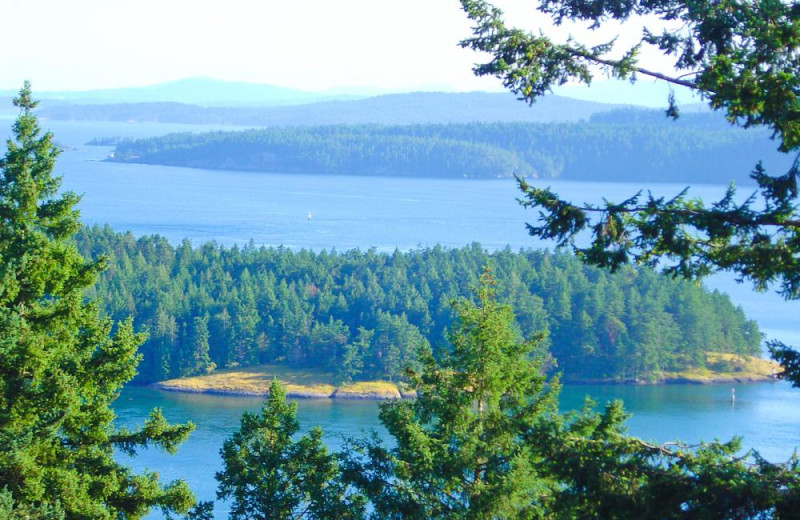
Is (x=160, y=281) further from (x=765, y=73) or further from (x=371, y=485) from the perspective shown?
(x=765, y=73)

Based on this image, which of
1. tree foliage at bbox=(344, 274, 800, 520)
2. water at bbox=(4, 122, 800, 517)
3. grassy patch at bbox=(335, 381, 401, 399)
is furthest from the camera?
grassy patch at bbox=(335, 381, 401, 399)

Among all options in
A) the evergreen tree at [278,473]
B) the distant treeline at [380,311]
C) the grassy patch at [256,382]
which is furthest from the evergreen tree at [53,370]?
the distant treeline at [380,311]

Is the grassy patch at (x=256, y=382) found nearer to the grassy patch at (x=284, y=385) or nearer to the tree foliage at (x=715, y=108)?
the grassy patch at (x=284, y=385)

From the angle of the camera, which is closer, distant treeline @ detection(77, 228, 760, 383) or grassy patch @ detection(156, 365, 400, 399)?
grassy patch @ detection(156, 365, 400, 399)

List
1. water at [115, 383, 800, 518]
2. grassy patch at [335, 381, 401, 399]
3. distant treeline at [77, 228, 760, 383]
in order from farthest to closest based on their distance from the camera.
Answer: distant treeline at [77, 228, 760, 383], grassy patch at [335, 381, 401, 399], water at [115, 383, 800, 518]

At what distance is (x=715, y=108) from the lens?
13.3 feet

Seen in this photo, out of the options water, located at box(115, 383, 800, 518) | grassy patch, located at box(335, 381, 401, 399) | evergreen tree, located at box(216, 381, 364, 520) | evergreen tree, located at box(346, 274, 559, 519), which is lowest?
grassy patch, located at box(335, 381, 401, 399)

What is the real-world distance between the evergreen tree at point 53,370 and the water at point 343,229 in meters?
0.41

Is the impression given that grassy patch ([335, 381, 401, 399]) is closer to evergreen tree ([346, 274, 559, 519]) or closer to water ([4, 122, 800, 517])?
water ([4, 122, 800, 517])

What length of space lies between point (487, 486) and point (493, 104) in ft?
533

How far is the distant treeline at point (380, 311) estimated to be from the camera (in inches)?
1142

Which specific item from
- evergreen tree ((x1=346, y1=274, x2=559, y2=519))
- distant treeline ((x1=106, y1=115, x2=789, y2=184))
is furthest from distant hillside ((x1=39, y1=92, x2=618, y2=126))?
evergreen tree ((x1=346, y1=274, x2=559, y2=519))

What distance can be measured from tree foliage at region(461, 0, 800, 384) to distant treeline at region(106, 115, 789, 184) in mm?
79224

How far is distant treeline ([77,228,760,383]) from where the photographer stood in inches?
1142
